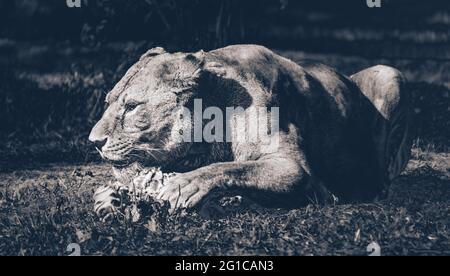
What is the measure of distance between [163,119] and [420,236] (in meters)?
1.98

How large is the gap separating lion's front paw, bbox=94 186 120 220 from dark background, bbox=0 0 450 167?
10.3ft

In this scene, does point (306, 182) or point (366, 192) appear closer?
point (306, 182)

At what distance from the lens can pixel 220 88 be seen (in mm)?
6984

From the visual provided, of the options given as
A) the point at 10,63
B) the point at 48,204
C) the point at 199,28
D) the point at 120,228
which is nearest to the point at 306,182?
the point at 120,228

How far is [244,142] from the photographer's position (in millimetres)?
6906

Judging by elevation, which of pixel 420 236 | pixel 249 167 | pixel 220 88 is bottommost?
pixel 420 236

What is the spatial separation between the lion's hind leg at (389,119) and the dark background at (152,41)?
1.87 m

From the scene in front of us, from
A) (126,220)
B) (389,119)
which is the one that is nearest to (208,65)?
(126,220)

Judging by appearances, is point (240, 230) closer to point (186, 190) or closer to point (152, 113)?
point (186, 190)

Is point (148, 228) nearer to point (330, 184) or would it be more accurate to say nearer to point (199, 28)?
point (330, 184)

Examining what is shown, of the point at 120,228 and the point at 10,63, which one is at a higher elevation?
the point at 10,63

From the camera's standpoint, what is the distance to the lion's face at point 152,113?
22.2ft

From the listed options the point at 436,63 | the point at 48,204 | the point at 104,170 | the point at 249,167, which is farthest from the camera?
the point at 436,63

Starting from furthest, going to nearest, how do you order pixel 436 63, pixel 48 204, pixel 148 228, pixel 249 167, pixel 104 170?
pixel 436 63
pixel 104 170
pixel 48 204
pixel 249 167
pixel 148 228
